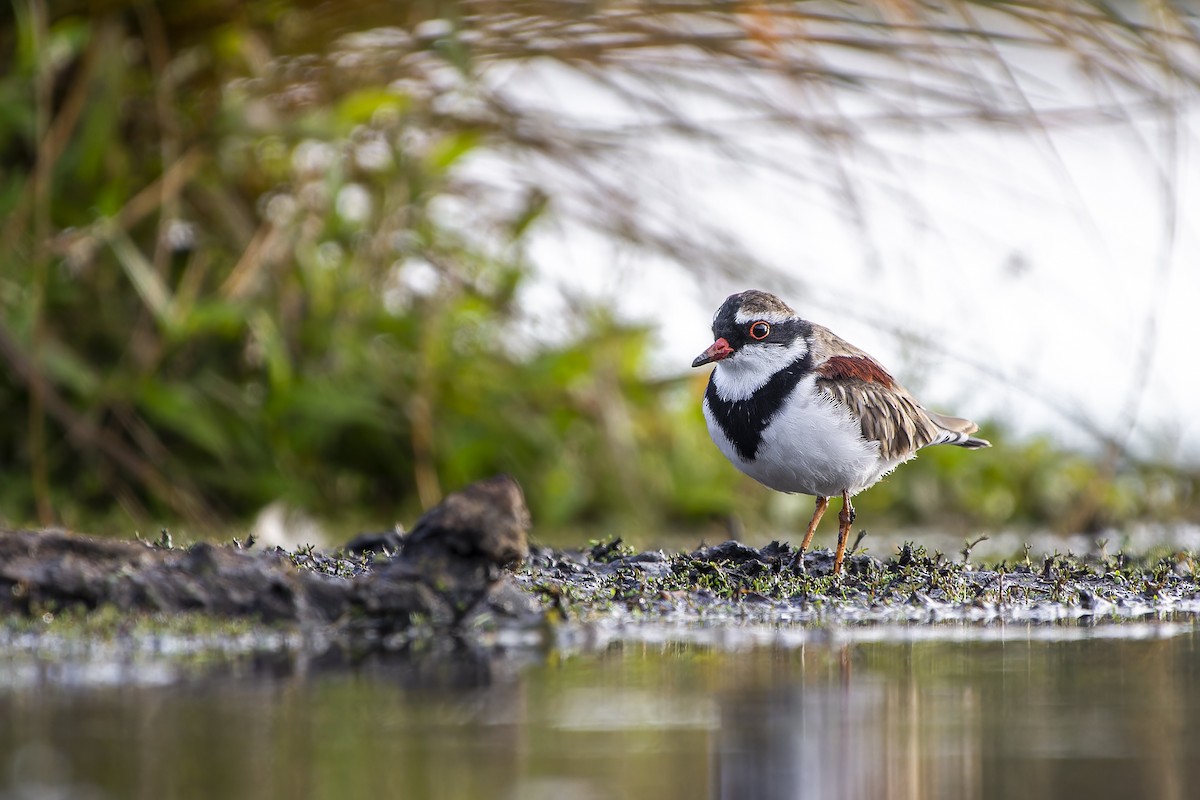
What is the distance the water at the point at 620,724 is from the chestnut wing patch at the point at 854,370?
1478 mm

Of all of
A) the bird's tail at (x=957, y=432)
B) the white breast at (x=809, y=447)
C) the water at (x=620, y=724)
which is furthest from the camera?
Answer: the bird's tail at (x=957, y=432)

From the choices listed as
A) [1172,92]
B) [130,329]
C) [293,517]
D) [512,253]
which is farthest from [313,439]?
[1172,92]

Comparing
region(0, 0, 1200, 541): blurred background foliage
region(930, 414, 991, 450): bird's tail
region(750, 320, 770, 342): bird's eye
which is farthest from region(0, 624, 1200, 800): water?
region(0, 0, 1200, 541): blurred background foliage

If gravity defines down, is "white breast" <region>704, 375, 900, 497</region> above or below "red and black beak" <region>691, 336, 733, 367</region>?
below

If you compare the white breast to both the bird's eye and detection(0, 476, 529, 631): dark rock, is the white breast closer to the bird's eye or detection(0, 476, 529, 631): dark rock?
the bird's eye

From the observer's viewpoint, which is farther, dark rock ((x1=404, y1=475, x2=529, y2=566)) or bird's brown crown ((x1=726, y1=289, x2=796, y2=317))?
bird's brown crown ((x1=726, y1=289, x2=796, y2=317))

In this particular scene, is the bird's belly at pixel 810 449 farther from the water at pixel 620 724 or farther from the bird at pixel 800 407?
the water at pixel 620 724

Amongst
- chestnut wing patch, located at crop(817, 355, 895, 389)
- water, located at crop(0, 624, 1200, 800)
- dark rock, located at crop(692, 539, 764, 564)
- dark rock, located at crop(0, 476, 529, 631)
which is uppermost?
chestnut wing patch, located at crop(817, 355, 895, 389)

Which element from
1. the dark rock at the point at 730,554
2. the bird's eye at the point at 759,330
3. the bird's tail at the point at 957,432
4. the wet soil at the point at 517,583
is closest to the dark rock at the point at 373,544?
the wet soil at the point at 517,583

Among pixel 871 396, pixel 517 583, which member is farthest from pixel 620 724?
pixel 871 396

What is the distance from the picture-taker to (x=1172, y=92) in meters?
5.76

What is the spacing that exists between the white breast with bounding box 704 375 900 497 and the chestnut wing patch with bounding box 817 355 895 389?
0.35ft

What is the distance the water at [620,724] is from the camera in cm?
204

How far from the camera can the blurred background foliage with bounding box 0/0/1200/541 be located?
20.9 ft
